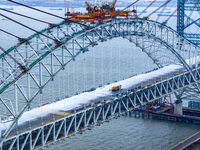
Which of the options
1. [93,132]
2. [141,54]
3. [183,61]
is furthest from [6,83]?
[141,54]

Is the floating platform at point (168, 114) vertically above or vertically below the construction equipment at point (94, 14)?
below

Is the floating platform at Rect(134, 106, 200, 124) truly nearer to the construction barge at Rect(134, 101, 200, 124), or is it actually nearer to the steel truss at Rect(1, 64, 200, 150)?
the construction barge at Rect(134, 101, 200, 124)

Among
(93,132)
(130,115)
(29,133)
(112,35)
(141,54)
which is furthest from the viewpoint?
(141,54)

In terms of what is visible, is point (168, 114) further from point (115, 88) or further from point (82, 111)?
point (82, 111)

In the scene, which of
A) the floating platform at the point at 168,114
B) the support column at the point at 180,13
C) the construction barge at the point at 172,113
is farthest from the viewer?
the support column at the point at 180,13

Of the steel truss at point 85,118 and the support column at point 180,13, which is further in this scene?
the support column at point 180,13

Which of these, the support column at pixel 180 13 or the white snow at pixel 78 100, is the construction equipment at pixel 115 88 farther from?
the support column at pixel 180 13

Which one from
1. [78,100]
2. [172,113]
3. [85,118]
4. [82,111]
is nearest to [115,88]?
[78,100]

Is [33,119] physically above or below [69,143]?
above

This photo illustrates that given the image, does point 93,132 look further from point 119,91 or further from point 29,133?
point 29,133

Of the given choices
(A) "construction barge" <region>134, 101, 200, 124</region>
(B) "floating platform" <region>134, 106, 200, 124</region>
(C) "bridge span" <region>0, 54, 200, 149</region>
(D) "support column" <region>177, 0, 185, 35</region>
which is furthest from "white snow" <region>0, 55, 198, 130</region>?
(D) "support column" <region>177, 0, 185, 35</region>

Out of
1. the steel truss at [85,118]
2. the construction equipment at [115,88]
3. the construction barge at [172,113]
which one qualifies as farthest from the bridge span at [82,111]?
the construction barge at [172,113]
